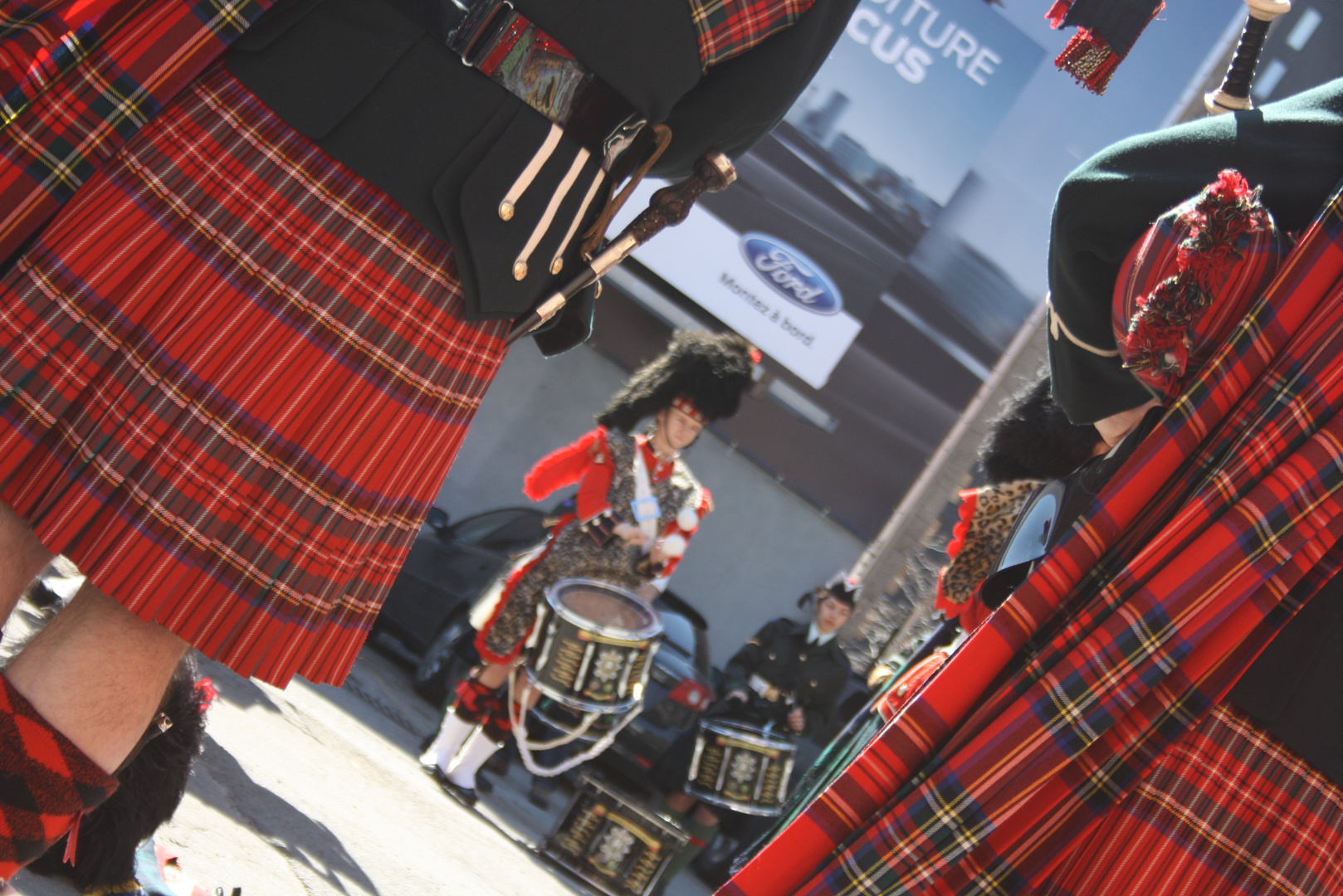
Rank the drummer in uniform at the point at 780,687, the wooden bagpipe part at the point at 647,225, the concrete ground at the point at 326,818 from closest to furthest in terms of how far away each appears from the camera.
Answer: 1. the wooden bagpipe part at the point at 647,225
2. the concrete ground at the point at 326,818
3. the drummer in uniform at the point at 780,687

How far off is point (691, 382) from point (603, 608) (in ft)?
4.82

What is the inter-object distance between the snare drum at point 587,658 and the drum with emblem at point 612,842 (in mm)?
312

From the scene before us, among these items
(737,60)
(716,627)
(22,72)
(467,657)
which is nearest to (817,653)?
(467,657)

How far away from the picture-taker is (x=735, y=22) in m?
1.42

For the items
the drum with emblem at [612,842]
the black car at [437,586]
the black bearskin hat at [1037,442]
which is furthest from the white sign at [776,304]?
the drum with emblem at [612,842]

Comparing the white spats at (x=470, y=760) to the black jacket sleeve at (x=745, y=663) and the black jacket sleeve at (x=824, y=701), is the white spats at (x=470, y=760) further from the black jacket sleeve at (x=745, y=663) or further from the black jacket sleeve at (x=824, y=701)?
the black jacket sleeve at (x=824, y=701)

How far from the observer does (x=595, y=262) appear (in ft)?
4.93

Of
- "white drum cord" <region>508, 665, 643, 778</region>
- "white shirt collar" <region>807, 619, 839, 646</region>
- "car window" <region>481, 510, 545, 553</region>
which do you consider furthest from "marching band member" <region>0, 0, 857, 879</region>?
"car window" <region>481, 510, 545, 553</region>

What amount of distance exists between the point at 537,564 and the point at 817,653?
7.02 feet

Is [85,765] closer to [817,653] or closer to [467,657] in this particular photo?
[467,657]

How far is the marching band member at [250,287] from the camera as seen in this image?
118 centimetres

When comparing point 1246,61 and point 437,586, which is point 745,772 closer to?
point 437,586

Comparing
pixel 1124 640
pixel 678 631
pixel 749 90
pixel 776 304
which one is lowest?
pixel 678 631

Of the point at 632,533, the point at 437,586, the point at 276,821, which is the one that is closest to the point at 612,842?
the point at 632,533
